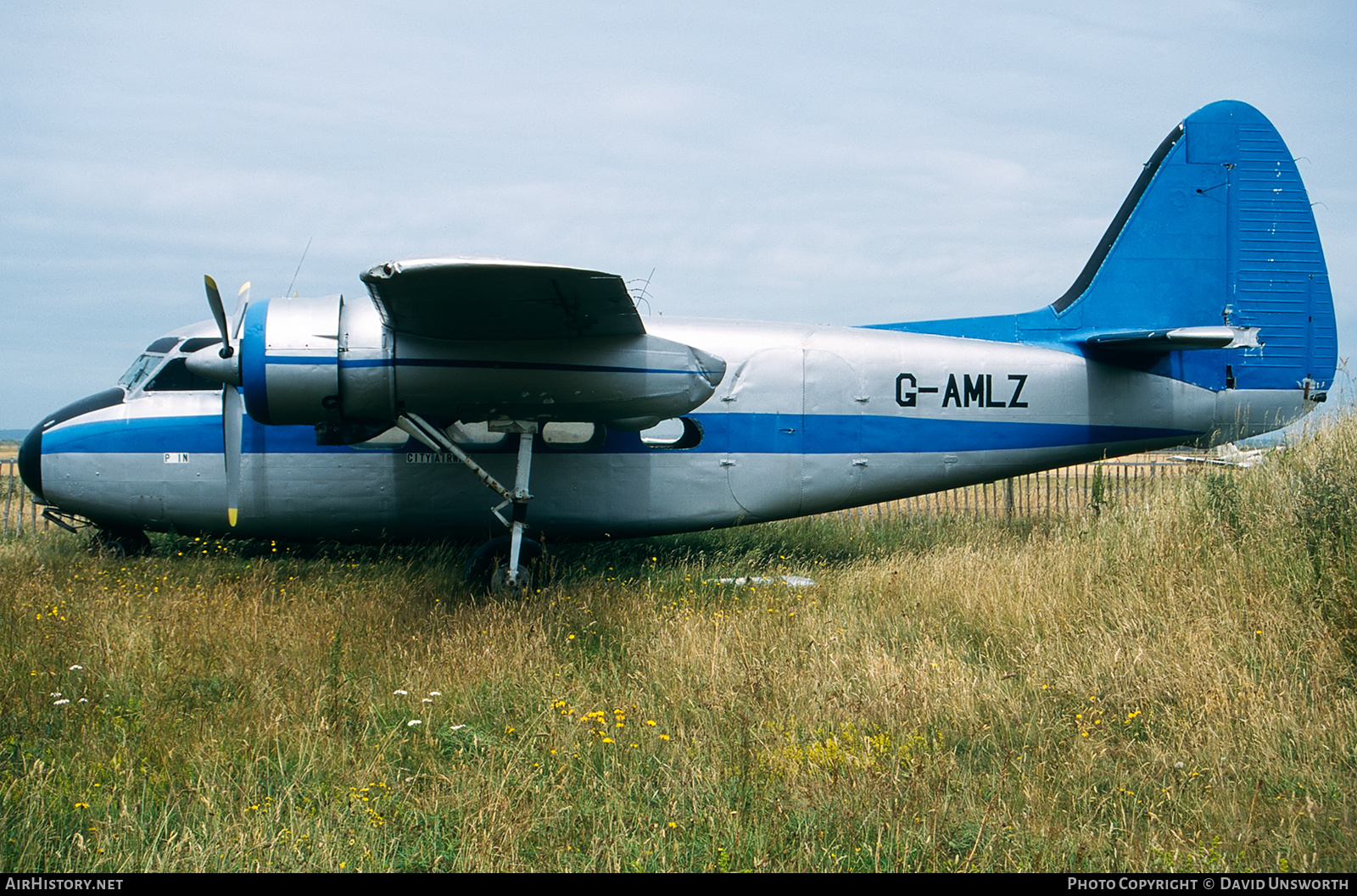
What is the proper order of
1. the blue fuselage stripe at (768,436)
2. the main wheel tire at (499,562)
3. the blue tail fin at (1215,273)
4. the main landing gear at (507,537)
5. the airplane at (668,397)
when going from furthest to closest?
the blue tail fin at (1215,273) < the blue fuselage stripe at (768,436) < the main wheel tire at (499,562) < the main landing gear at (507,537) < the airplane at (668,397)

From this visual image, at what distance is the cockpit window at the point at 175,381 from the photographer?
29.6 ft

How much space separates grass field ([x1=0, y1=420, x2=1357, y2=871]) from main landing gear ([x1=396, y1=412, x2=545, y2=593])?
32 cm

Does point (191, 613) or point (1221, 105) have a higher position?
point (1221, 105)

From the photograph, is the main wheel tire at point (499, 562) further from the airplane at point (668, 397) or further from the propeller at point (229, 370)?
the propeller at point (229, 370)

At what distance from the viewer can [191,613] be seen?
6879 mm

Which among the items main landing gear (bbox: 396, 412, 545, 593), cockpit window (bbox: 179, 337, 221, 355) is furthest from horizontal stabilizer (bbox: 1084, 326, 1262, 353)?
cockpit window (bbox: 179, 337, 221, 355)

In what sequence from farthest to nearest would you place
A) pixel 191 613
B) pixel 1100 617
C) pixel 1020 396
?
pixel 1020 396
pixel 191 613
pixel 1100 617

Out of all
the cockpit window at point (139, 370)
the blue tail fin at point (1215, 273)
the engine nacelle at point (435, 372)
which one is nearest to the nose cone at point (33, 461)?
the cockpit window at point (139, 370)

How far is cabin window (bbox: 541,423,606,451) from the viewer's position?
8.83 metres

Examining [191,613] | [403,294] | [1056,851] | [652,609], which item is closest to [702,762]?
[1056,851]

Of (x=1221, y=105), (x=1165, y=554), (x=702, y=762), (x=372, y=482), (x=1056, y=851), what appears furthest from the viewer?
(x=1221, y=105)

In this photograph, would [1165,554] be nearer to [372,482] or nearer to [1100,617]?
[1100,617]

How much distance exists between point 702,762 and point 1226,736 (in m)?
2.82

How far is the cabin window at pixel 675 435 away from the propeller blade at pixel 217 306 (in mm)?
4109
